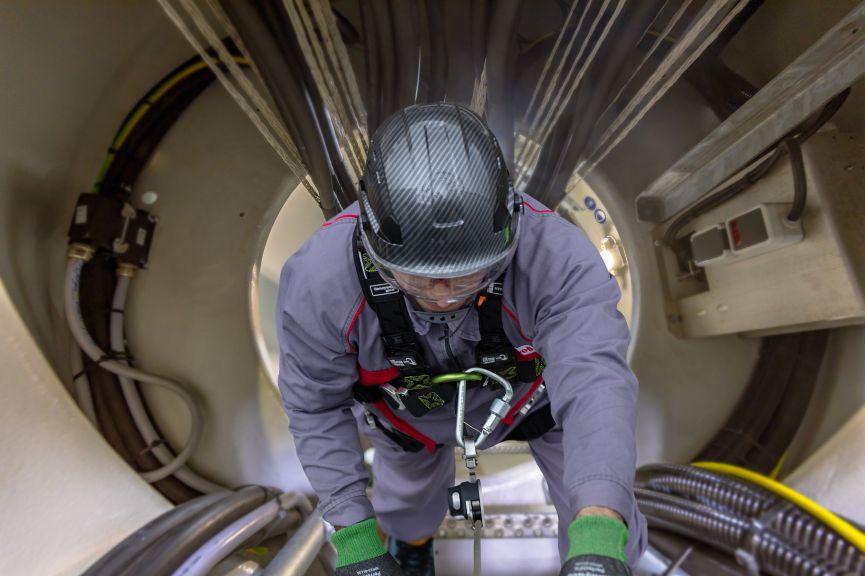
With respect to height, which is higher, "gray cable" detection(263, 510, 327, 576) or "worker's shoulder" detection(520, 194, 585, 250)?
"worker's shoulder" detection(520, 194, 585, 250)

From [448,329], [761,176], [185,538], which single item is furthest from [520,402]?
[761,176]

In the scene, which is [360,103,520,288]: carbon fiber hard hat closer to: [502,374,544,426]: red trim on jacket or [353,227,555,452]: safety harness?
[353,227,555,452]: safety harness

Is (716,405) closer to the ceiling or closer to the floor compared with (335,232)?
closer to the floor

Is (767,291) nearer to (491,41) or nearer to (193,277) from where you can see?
(491,41)

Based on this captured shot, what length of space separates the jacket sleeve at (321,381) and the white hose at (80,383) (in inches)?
34.2

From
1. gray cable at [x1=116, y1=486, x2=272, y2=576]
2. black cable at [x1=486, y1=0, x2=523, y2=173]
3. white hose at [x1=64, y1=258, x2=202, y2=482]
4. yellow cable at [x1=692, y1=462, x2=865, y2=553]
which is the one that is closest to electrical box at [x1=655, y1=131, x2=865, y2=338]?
yellow cable at [x1=692, y1=462, x2=865, y2=553]

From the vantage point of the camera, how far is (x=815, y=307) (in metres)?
1.30

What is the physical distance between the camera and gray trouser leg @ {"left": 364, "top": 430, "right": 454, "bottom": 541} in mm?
1353

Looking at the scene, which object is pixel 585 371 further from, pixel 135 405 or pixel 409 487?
pixel 135 405

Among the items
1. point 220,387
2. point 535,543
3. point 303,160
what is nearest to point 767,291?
point 535,543

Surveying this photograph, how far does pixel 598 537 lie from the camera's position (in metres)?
0.71

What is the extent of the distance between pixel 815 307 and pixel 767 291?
0.13 metres

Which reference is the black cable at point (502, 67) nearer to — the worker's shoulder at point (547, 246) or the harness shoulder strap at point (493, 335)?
the worker's shoulder at point (547, 246)

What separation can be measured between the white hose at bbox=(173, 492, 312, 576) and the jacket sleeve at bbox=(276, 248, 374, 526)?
32 cm
